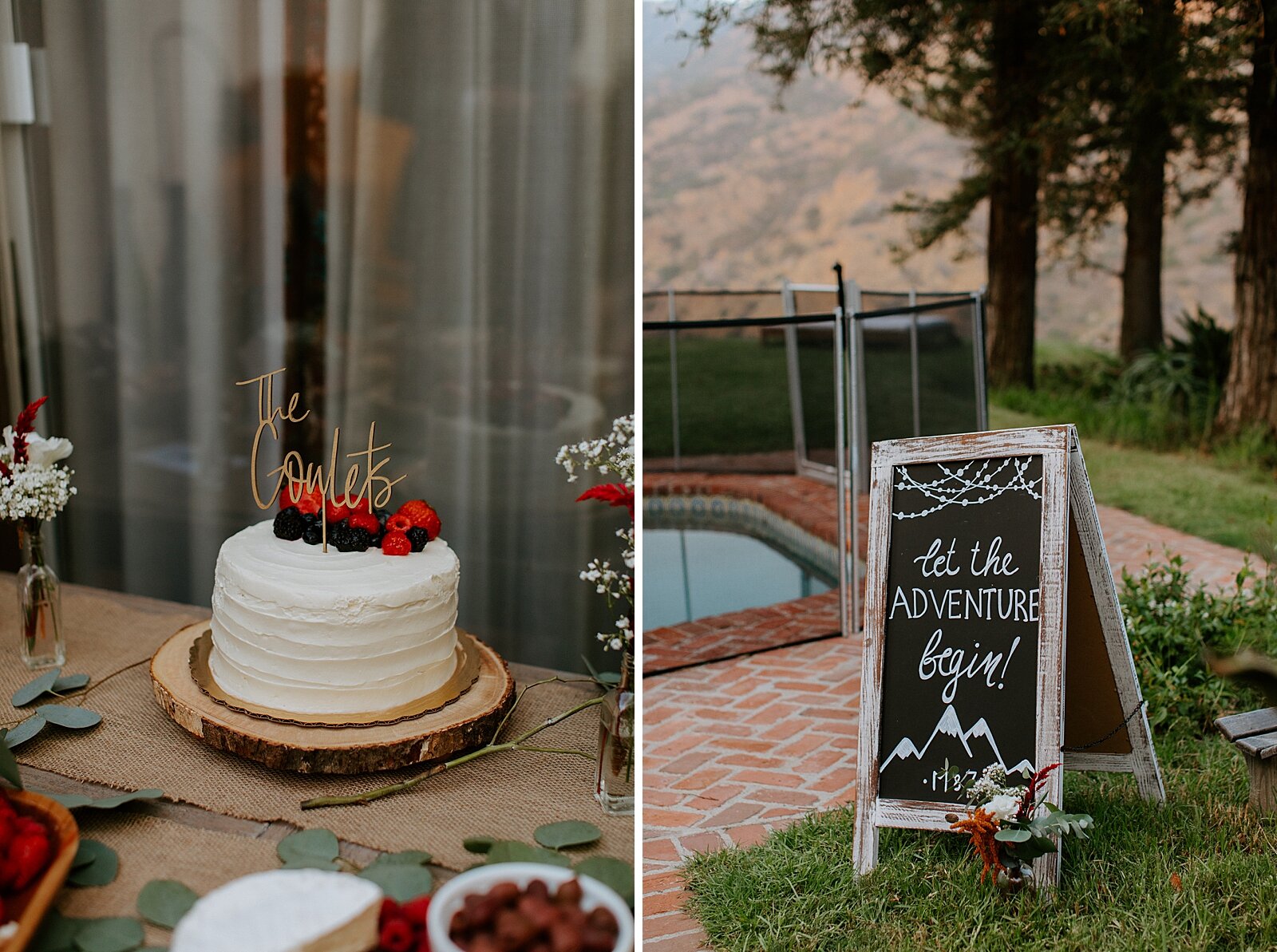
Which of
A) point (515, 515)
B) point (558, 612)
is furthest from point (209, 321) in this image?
point (558, 612)

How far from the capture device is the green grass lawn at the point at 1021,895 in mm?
2135

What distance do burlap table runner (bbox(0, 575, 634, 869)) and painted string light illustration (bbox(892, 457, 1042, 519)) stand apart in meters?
0.88

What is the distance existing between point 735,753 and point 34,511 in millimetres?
1934

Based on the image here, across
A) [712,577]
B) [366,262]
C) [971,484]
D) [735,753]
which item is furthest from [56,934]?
[712,577]

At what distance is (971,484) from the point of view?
96.3 inches

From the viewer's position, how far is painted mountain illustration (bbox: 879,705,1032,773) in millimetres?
2299

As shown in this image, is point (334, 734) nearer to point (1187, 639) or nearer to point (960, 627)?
point (960, 627)

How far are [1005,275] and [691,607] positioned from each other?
5.30 m

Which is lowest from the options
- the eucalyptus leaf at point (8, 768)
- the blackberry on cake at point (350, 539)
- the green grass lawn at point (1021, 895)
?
the green grass lawn at point (1021, 895)

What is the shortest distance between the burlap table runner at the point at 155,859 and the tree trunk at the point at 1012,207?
8.20 meters

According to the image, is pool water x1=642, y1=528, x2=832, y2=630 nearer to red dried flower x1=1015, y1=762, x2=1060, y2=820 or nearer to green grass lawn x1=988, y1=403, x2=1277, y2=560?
green grass lawn x1=988, y1=403, x2=1277, y2=560

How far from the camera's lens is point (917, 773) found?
2.35m

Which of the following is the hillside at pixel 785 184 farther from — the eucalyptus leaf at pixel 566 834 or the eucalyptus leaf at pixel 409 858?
the eucalyptus leaf at pixel 409 858

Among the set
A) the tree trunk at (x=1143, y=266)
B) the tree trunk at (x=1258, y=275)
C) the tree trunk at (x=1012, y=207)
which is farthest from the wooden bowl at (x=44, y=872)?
the tree trunk at (x=1143, y=266)
